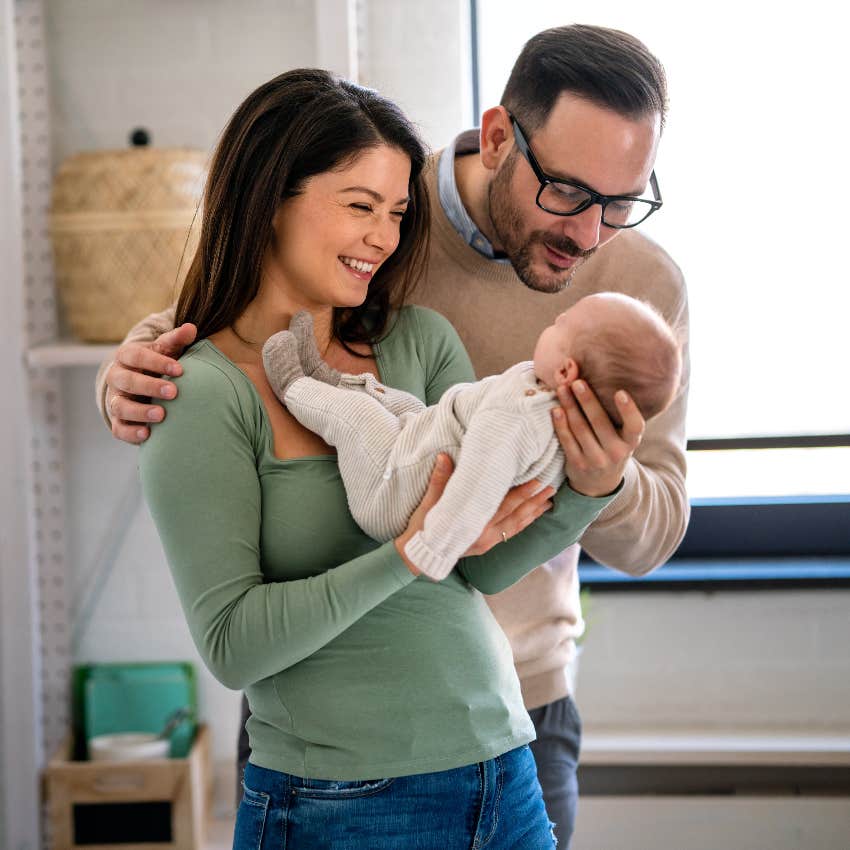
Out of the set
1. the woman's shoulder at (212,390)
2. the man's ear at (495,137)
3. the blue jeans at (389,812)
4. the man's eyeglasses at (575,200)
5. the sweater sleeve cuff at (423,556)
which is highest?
the man's ear at (495,137)

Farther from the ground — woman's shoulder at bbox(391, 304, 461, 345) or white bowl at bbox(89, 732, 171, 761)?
woman's shoulder at bbox(391, 304, 461, 345)

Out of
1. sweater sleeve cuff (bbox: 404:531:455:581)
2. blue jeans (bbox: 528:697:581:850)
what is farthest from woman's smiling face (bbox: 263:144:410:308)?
blue jeans (bbox: 528:697:581:850)

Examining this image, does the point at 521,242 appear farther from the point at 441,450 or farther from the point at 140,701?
the point at 140,701

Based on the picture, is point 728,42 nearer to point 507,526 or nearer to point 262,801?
point 507,526

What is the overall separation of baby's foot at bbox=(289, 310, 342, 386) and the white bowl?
52.5 inches

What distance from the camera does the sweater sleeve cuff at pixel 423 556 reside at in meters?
1.08

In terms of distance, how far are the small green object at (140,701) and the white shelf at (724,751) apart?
862 mm

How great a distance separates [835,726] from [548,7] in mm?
1686

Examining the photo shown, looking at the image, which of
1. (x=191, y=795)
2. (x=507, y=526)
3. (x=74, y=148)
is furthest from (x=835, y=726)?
(x=74, y=148)

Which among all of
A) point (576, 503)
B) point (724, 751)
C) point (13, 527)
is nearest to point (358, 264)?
point (576, 503)

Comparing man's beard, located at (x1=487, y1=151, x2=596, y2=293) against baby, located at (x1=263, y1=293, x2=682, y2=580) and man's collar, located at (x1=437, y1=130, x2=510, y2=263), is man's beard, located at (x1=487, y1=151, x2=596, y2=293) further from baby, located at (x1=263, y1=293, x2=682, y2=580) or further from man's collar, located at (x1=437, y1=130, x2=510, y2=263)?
baby, located at (x1=263, y1=293, x2=682, y2=580)

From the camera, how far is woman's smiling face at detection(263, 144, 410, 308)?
125cm

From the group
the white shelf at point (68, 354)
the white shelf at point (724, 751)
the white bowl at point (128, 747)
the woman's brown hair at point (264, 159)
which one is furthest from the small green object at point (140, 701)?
the woman's brown hair at point (264, 159)

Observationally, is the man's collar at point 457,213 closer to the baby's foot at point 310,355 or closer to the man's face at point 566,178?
the man's face at point 566,178
